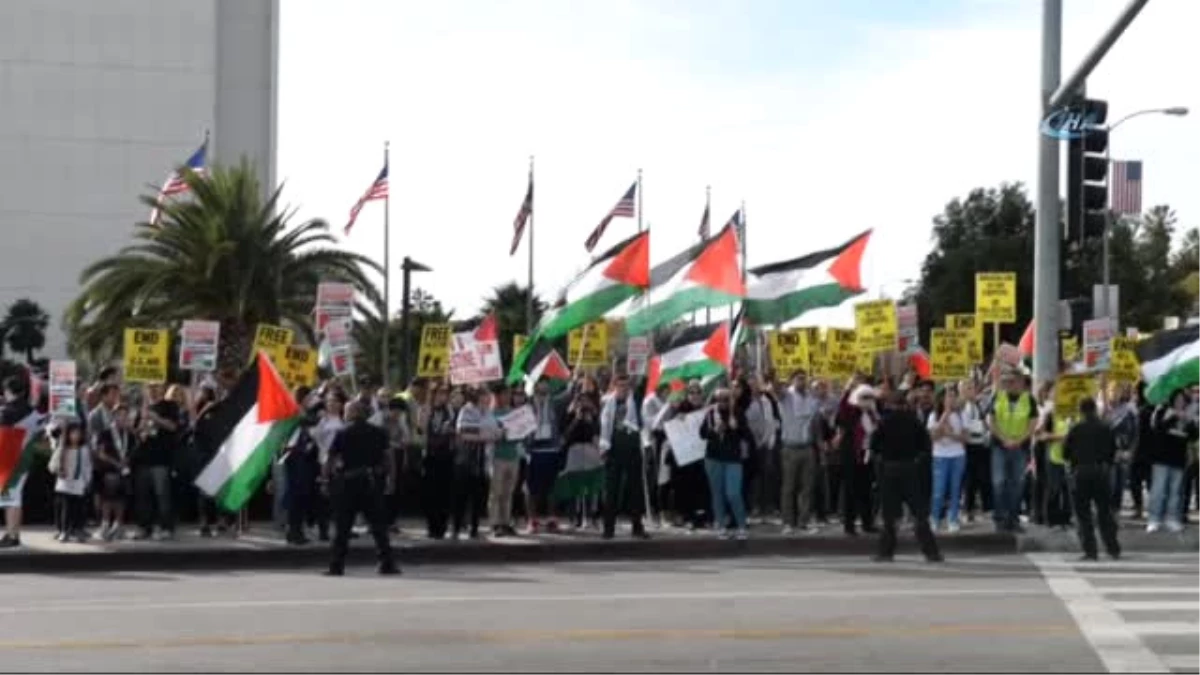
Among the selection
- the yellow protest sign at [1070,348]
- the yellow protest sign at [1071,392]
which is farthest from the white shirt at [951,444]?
the yellow protest sign at [1070,348]

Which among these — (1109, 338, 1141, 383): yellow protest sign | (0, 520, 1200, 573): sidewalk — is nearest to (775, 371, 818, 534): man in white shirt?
(0, 520, 1200, 573): sidewalk


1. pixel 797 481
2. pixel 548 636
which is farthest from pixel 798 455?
pixel 548 636

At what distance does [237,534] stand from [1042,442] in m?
9.21

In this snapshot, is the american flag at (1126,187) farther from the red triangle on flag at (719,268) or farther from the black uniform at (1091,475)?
the black uniform at (1091,475)

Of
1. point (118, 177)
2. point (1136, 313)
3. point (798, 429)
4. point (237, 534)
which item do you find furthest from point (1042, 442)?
point (118, 177)

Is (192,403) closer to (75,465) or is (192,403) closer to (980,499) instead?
(75,465)

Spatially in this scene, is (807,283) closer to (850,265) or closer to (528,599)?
(850,265)

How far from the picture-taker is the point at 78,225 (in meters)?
84.1

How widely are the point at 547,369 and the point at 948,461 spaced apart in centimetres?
576

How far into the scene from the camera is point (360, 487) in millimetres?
19922

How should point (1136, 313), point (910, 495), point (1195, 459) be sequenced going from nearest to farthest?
point (910, 495) < point (1195, 459) < point (1136, 313)

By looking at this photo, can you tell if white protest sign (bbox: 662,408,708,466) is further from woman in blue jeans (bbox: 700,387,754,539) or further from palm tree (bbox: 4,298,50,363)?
palm tree (bbox: 4,298,50,363)

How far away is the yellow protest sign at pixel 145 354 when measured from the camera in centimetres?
2466

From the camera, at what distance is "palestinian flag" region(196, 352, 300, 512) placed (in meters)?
22.2
